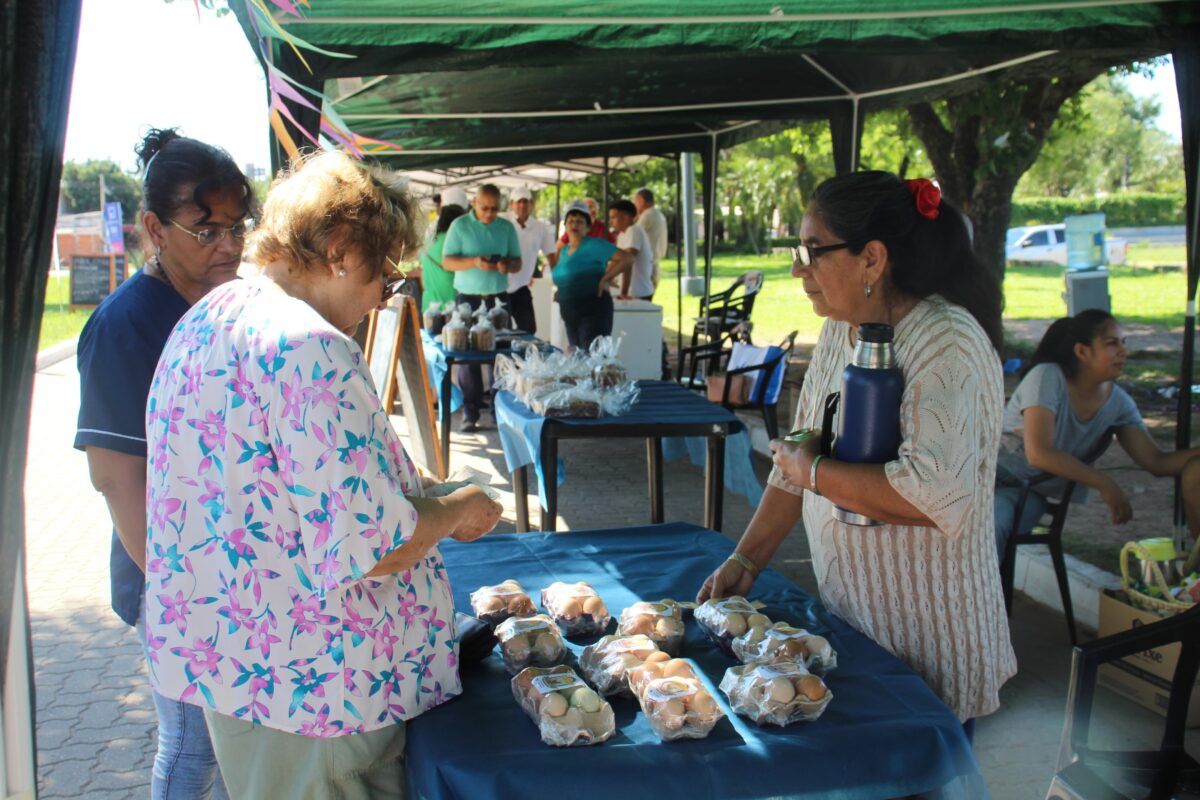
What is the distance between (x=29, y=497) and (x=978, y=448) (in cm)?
706

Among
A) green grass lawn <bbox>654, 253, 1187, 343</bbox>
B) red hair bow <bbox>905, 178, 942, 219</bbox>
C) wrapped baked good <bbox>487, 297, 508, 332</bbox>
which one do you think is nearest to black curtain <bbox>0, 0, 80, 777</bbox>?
red hair bow <bbox>905, 178, 942, 219</bbox>

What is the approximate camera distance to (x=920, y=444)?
68.4 inches

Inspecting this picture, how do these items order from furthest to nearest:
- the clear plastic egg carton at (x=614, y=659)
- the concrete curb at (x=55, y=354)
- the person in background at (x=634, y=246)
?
the concrete curb at (x=55, y=354) < the person in background at (x=634, y=246) < the clear plastic egg carton at (x=614, y=659)

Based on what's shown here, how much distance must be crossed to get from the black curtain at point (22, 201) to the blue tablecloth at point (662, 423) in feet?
9.13

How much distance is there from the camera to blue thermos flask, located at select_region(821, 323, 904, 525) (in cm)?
169

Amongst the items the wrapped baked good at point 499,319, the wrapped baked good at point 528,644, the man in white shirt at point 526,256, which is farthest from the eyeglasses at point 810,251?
the man in white shirt at point 526,256

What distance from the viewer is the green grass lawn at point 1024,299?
687 inches

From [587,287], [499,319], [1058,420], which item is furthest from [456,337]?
[1058,420]

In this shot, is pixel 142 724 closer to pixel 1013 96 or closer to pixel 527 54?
pixel 527 54

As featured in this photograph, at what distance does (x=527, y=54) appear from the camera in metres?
3.97

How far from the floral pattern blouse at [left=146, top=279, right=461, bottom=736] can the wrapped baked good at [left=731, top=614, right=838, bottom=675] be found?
24.3 inches

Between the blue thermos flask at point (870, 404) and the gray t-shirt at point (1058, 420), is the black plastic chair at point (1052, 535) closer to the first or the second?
the gray t-shirt at point (1058, 420)

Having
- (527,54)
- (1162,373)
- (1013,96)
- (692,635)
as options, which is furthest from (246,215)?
(1162,373)

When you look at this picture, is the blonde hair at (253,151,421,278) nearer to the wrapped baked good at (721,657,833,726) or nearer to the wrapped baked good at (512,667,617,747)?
the wrapped baked good at (512,667,617,747)
